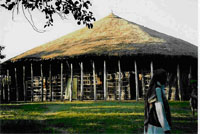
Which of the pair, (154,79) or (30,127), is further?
(30,127)

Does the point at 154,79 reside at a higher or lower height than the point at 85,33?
lower

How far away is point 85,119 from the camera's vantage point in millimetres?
8758

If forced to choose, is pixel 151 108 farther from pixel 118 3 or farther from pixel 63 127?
pixel 118 3

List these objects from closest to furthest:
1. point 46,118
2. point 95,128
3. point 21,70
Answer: point 95,128, point 46,118, point 21,70

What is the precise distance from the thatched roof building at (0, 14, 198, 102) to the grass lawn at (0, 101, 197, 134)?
10.7 ft

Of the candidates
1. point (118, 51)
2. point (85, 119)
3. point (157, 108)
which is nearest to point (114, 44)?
point (118, 51)

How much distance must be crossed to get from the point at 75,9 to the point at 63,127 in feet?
12.2

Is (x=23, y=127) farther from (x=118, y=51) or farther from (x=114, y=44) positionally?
(x=114, y=44)

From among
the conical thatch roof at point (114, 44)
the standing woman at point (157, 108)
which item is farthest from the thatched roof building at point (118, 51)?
the standing woman at point (157, 108)

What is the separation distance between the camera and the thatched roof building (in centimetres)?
1316

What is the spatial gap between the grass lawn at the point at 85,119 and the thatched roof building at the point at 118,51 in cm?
327

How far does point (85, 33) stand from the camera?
1520 cm

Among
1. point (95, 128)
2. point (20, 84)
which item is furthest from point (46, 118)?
point (20, 84)

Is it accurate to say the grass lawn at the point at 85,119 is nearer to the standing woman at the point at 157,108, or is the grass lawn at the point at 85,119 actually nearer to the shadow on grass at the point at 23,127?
the shadow on grass at the point at 23,127
